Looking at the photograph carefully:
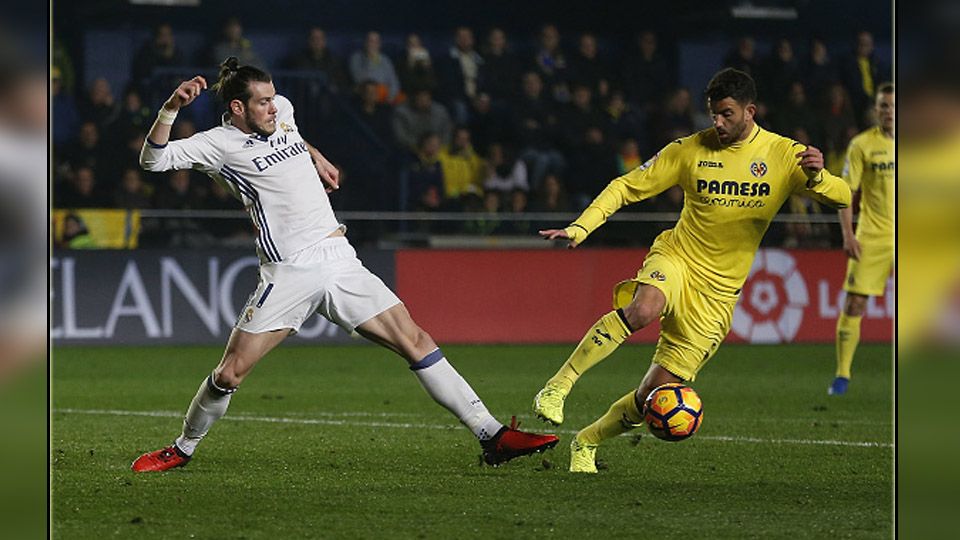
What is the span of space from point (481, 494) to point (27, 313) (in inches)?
178

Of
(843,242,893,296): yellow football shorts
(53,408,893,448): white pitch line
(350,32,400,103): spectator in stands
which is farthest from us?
(350,32,400,103): spectator in stands

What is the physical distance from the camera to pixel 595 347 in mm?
6074

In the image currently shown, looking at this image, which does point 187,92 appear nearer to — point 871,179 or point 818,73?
point 871,179

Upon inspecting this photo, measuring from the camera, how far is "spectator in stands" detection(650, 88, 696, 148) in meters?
17.6

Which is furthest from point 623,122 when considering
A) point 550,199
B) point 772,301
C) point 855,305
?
point 855,305

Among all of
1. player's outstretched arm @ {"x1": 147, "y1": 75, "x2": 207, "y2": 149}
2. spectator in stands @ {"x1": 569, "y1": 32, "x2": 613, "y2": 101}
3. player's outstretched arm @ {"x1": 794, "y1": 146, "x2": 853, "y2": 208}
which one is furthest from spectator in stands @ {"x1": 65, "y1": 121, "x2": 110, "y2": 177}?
player's outstretched arm @ {"x1": 794, "y1": 146, "x2": 853, "y2": 208}

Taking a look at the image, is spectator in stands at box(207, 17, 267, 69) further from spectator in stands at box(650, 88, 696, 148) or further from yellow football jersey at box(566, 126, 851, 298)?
yellow football jersey at box(566, 126, 851, 298)

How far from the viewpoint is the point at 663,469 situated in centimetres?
650

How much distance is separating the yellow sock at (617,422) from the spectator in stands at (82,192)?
9946 millimetres

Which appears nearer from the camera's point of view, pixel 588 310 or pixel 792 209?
pixel 588 310

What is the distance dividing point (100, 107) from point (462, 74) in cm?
461

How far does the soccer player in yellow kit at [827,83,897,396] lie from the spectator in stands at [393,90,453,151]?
7.10m

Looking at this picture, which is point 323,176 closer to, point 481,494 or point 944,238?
point 481,494

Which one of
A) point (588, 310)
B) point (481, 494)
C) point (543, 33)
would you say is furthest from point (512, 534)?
point (543, 33)
